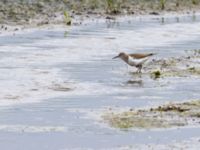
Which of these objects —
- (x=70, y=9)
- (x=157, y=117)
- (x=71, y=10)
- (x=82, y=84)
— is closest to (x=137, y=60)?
(x=82, y=84)

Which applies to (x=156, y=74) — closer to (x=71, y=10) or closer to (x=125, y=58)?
(x=125, y=58)

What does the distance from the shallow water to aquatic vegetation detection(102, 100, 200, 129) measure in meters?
0.29

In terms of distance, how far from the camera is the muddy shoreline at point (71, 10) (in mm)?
30609

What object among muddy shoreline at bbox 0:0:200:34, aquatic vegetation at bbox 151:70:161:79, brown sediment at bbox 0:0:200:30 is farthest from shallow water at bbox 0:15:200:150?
brown sediment at bbox 0:0:200:30

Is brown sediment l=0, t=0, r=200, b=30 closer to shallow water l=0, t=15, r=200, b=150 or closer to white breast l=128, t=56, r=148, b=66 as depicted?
shallow water l=0, t=15, r=200, b=150

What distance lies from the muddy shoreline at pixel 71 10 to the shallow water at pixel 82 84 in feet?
3.74

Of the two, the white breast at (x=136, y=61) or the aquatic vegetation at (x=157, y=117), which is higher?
the aquatic vegetation at (x=157, y=117)

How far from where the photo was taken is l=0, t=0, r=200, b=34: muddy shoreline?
30.6 meters

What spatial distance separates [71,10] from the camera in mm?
34000

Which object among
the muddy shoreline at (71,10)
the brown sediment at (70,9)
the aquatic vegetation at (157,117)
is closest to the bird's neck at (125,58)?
the aquatic vegetation at (157,117)

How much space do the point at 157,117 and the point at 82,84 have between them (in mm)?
4207

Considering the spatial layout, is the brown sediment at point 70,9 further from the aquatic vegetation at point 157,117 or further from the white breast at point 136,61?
the aquatic vegetation at point 157,117

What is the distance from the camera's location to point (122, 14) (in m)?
34.4

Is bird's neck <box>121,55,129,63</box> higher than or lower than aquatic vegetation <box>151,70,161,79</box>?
higher
